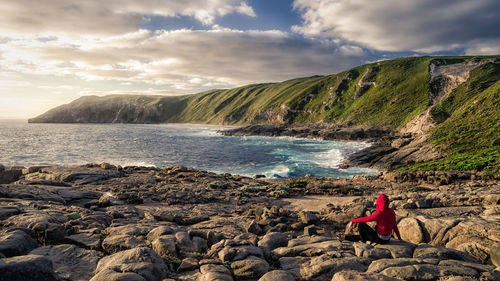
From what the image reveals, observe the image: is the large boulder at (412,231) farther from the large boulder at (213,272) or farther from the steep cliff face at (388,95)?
the steep cliff face at (388,95)

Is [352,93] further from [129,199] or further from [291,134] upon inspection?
[129,199]

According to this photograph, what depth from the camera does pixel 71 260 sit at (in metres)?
8.80

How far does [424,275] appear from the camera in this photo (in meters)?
7.21

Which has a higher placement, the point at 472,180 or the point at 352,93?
the point at 352,93

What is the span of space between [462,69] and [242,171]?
118m

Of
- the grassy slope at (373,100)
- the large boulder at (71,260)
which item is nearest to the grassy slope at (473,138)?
the large boulder at (71,260)

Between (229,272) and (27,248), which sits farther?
(27,248)

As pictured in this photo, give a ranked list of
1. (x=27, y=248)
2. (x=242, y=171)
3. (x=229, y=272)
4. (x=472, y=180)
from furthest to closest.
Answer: (x=242, y=171) < (x=472, y=180) < (x=27, y=248) < (x=229, y=272)

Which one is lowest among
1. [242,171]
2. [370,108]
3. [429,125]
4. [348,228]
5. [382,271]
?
[242,171]

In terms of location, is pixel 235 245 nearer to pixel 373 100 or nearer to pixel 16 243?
pixel 16 243

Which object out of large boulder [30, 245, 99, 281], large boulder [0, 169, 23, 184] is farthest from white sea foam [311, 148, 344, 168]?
large boulder [0, 169, 23, 184]

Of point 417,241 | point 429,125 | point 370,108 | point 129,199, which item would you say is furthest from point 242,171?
point 370,108

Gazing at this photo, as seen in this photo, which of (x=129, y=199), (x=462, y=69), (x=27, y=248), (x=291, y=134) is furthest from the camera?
(x=291, y=134)

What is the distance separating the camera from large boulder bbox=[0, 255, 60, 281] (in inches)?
240
